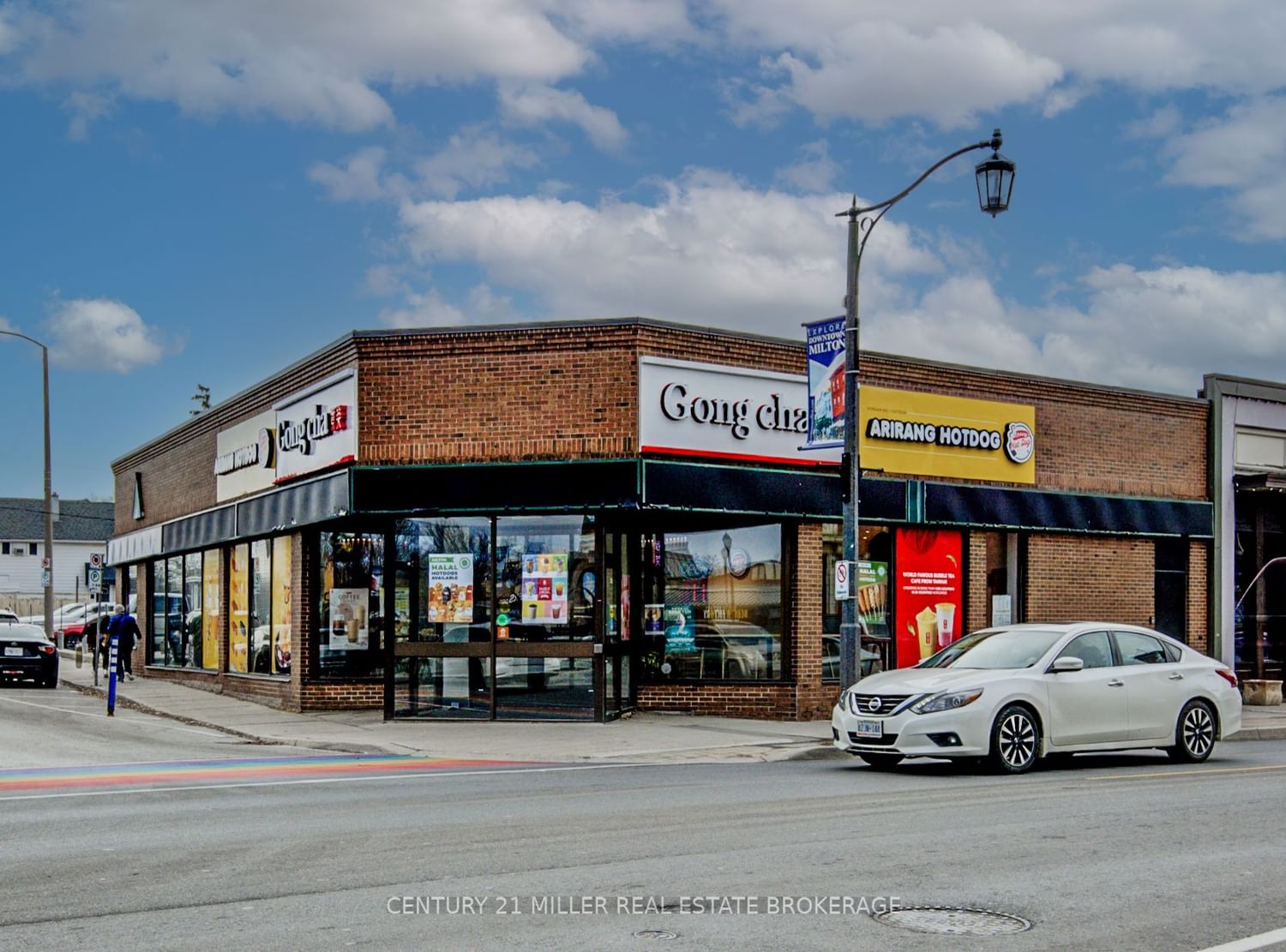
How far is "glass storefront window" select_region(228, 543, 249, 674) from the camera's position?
2569 cm

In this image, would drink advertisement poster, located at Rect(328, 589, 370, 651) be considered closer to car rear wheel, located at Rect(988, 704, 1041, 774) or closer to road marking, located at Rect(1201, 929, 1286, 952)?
car rear wheel, located at Rect(988, 704, 1041, 774)

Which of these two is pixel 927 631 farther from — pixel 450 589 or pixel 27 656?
pixel 27 656

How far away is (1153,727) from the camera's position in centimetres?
1508

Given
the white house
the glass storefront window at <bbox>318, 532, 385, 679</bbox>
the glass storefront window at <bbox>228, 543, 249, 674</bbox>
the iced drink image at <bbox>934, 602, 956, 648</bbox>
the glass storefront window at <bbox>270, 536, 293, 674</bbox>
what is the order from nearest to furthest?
the glass storefront window at <bbox>318, 532, 385, 679</bbox> → the iced drink image at <bbox>934, 602, 956, 648</bbox> → the glass storefront window at <bbox>270, 536, 293, 674</bbox> → the glass storefront window at <bbox>228, 543, 249, 674</bbox> → the white house

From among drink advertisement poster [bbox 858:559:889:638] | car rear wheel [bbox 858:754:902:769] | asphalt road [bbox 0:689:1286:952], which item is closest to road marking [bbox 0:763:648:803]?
asphalt road [bbox 0:689:1286:952]

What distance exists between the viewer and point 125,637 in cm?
2972

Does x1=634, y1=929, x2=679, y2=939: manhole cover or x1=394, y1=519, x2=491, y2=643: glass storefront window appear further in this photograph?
x1=394, y1=519, x2=491, y2=643: glass storefront window

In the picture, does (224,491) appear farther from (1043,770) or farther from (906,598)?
(1043,770)

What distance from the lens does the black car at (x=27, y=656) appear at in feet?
92.3

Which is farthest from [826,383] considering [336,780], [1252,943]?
[1252,943]

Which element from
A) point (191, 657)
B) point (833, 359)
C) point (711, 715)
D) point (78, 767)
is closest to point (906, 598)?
point (711, 715)

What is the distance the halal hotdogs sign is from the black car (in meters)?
17.0

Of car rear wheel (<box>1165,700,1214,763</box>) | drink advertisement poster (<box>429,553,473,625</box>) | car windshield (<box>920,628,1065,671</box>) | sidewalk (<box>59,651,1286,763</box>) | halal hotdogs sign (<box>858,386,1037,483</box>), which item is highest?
halal hotdogs sign (<box>858,386,1037,483</box>)

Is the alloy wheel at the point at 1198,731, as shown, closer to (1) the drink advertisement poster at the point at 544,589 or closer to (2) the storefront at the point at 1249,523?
(1) the drink advertisement poster at the point at 544,589
